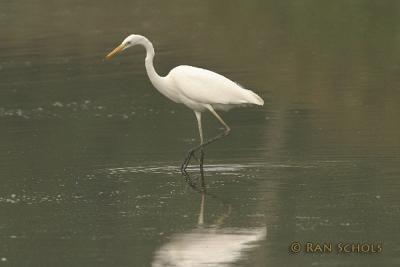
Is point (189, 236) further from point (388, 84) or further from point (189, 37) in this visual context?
point (189, 37)

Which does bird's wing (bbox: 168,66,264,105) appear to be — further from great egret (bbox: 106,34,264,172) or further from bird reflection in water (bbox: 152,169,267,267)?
bird reflection in water (bbox: 152,169,267,267)

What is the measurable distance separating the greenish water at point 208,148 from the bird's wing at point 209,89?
66 cm

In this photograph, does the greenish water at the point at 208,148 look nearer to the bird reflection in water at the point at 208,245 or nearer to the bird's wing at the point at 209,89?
the bird reflection in water at the point at 208,245

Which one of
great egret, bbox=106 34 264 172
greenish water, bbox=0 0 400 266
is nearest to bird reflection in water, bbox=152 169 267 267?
greenish water, bbox=0 0 400 266

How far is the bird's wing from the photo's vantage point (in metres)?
13.8

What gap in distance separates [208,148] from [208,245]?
464cm

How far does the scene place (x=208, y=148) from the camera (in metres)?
15.0

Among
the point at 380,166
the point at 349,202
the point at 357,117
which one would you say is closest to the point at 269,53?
the point at 357,117

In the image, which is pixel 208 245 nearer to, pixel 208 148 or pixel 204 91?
pixel 204 91

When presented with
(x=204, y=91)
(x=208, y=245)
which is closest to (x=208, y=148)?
(x=204, y=91)

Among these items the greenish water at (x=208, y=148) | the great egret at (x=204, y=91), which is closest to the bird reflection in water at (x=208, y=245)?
the greenish water at (x=208, y=148)

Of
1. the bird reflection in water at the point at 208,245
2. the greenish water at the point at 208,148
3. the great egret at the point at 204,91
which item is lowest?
the bird reflection in water at the point at 208,245

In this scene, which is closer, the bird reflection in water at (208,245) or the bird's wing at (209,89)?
the bird reflection in water at (208,245)

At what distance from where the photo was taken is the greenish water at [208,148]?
1064cm
